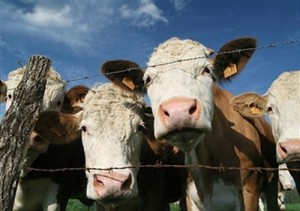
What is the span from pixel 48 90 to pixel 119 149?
2.36m

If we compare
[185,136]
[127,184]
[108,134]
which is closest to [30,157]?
[108,134]

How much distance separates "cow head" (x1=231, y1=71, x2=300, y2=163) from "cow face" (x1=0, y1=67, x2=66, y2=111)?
2.80 meters

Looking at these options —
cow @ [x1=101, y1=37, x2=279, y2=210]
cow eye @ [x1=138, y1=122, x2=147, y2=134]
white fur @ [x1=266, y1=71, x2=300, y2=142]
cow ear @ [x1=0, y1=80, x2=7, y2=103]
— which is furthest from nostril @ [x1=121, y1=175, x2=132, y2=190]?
cow ear @ [x1=0, y1=80, x2=7, y2=103]

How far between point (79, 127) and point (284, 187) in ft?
33.5

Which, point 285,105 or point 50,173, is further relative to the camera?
point 50,173

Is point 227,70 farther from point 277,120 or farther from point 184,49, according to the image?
point 277,120

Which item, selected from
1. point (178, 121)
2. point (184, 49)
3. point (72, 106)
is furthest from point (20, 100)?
point (72, 106)

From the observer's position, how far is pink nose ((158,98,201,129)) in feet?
15.1

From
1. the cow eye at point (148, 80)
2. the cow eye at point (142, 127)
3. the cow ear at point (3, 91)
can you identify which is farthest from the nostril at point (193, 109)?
the cow ear at point (3, 91)

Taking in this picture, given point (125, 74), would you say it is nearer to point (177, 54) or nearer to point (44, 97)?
point (177, 54)

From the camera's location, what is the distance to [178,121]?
4.61 meters

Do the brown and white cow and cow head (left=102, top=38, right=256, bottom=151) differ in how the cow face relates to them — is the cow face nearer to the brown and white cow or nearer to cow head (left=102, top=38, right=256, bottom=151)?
the brown and white cow

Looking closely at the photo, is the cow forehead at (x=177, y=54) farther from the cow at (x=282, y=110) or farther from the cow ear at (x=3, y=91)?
the cow ear at (x=3, y=91)

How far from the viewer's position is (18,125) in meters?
4.77
